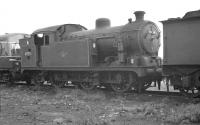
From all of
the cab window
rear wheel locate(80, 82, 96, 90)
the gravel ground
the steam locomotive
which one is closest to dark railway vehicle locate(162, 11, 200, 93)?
the steam locomotive

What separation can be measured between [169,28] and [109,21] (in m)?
4.54

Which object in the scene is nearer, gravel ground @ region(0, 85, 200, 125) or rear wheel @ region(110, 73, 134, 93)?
gravel ground @ region(0, 85, 200, 125)

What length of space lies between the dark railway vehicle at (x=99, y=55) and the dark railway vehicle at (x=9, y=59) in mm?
1960

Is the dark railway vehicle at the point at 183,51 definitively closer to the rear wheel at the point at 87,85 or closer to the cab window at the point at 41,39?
the rear wheel at the point at 87,85

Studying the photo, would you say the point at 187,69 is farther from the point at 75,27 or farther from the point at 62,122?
the point at 75,27

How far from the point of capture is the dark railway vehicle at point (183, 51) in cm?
879

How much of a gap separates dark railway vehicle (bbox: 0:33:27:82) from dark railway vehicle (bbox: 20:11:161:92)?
6.43 ft

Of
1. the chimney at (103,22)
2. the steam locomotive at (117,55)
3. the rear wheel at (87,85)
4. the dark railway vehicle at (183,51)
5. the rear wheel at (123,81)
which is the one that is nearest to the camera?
the dark railway vehicle at (183,51)

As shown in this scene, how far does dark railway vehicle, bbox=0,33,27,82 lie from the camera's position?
56.5ft

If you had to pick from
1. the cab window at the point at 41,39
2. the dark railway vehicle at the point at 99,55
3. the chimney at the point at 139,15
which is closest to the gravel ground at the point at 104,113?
the dark railway vehicle at the point at 99,55

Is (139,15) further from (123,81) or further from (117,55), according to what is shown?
(123,81)

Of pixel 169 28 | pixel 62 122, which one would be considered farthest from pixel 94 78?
pixel 62 122

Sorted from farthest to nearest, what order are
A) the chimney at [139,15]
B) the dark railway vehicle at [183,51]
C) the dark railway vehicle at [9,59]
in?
the dark railway vehicle at [9,59] < the chimney at [139,15] < the dark railway vehicle at [183,51]

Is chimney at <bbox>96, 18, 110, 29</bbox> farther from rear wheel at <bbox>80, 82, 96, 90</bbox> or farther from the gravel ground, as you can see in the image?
the gravel ground
